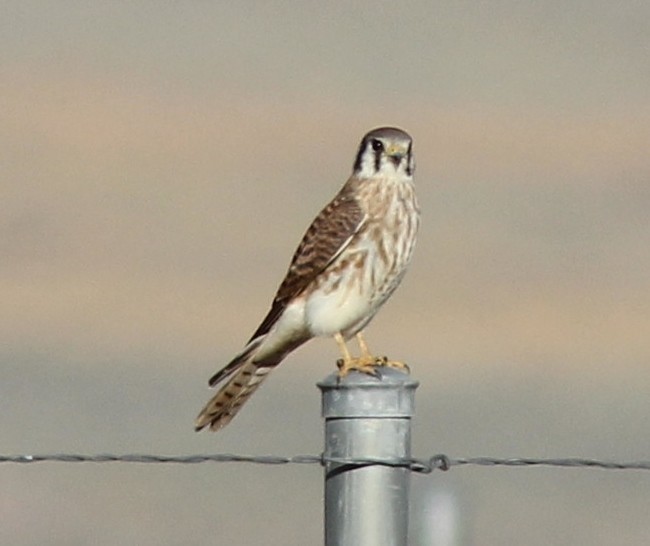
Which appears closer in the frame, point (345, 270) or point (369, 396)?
point (369, 396)

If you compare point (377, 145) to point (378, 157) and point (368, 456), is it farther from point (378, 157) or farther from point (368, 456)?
point (368, 456)

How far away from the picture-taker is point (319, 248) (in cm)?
657

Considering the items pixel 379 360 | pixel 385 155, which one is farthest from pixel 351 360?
pixel 385 155

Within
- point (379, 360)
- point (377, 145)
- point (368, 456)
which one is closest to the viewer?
point (368, 456)

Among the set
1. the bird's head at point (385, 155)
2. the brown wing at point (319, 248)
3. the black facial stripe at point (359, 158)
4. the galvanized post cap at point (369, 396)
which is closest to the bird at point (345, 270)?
the brown wing at point (319, 248)

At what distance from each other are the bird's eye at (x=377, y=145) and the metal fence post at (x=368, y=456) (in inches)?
129

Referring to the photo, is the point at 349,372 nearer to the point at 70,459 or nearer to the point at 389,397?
the point at 389,397

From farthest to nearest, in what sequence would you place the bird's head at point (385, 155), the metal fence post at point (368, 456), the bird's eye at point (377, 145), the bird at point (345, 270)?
the bird's eye at point (377, 145), the bird's head at point (385, 155), the bird at point (345, 270), the metal fence post at point (368, 456)

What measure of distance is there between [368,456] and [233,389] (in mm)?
2102

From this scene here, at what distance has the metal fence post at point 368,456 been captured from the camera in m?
3.72

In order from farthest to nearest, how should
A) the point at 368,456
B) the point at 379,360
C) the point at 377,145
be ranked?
1. the point at 377,145
2. the point at 379,360
3. the point at 368,456

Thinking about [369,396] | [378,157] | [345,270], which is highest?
[378,157]

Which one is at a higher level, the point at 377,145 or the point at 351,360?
the point at 377,145

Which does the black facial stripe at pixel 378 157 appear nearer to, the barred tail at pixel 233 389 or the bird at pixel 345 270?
the bird at pixel 345 270
